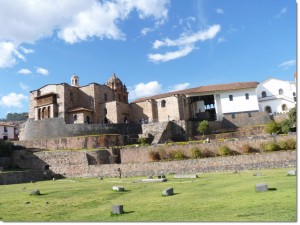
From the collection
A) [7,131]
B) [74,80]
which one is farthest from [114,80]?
[7,131]

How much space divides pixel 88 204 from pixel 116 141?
27.6 m

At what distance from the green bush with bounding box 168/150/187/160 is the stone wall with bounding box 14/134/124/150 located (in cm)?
1091

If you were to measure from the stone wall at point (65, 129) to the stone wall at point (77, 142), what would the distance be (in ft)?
8.77

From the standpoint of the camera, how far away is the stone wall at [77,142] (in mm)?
38719

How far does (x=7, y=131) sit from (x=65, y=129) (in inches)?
960

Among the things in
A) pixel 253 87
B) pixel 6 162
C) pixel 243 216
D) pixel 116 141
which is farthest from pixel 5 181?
pixel 253 87

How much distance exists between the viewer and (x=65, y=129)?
42375mm

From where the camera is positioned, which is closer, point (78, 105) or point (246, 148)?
point (246, 148)

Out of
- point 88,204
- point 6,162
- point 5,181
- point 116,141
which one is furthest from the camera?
point 116,141

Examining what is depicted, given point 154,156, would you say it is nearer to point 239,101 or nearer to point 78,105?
point 239,101

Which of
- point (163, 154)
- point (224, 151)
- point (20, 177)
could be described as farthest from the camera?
point (163, 154)

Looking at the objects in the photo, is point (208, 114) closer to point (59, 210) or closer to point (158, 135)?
point (158, 135)

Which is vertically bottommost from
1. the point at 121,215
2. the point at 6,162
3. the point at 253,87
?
the point at 121,215

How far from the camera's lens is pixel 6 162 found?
36.8 m
